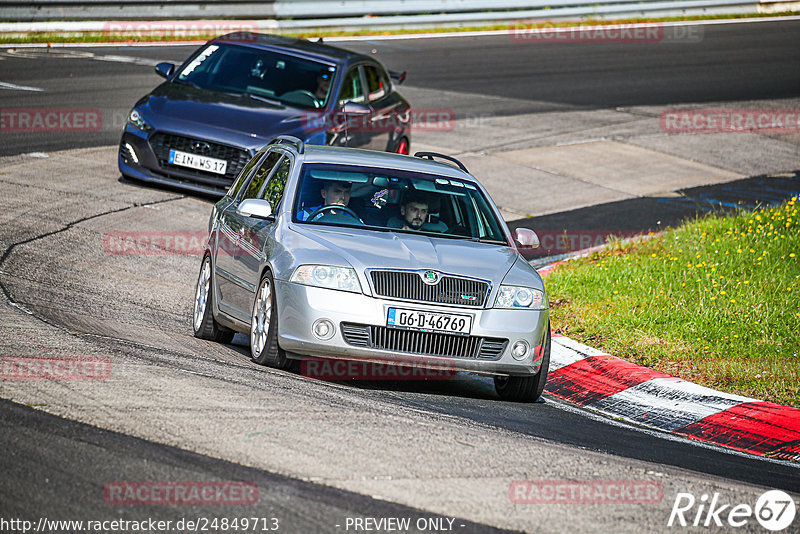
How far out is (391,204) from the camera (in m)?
8.66

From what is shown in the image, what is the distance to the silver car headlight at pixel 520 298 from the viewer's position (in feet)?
25.4

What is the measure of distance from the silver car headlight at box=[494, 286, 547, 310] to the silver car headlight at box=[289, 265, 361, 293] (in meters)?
0.96

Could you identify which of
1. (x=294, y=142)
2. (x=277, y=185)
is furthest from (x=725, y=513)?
(x=294, y=142)

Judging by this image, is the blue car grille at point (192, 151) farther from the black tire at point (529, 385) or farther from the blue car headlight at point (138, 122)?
the black tire at point (529, 385)

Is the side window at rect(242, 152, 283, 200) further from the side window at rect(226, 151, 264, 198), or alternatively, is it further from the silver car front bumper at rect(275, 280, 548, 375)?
the silver car front bumper at rect(275, 280, 548, 375)

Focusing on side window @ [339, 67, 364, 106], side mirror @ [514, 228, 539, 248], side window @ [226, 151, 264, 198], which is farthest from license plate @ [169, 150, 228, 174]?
side mirror @ [514, 228, 539, 248]

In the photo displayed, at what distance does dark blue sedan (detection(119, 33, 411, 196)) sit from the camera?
1366 cm

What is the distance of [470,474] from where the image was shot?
541 cm

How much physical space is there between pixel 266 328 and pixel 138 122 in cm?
675

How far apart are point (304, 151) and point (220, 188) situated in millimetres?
4814

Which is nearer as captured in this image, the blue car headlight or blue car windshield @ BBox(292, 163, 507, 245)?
blue car windshield @ BBox(292, 163, 507, 245)

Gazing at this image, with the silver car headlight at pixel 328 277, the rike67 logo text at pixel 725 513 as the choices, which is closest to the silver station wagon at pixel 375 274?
the silver car headlight at pixel 328 277

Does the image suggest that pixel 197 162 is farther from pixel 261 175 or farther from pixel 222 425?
pixel 222 425

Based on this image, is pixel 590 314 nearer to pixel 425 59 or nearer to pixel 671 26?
pixel 425 59
